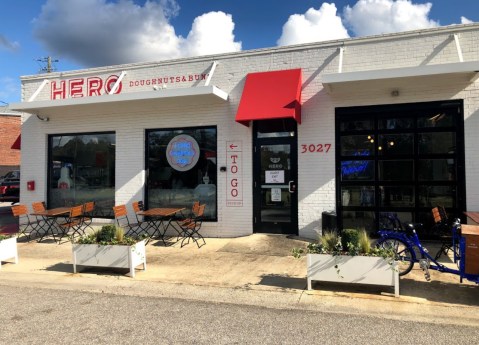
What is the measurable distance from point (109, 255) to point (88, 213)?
15.5 feet

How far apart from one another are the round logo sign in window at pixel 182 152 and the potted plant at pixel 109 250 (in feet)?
11.1

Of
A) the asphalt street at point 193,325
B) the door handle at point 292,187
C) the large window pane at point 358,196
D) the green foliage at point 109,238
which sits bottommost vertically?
the asphalt street at point 193,325

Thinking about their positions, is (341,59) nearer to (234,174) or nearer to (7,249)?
(234,174)

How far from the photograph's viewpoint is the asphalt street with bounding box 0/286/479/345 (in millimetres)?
3828

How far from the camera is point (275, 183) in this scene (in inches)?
350

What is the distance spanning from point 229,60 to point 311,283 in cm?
588

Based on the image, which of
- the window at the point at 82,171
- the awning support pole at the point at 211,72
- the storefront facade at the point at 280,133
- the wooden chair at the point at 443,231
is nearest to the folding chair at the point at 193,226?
the storefront facade at the point at 280,133

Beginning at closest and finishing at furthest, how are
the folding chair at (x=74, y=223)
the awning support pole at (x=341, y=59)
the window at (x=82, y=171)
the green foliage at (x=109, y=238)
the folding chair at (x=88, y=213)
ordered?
the green foliage at (x=109, y=238) → the awning support pole at (x=341, y=59) → the folding chair at (x=74, y=223) → the folding chair at (x=88, y=213) → the window at (x=82, y=171)

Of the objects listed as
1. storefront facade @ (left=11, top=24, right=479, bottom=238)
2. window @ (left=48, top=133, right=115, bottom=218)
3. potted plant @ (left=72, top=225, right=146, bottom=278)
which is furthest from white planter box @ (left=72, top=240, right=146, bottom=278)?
window @ (left=48, top=133, right=115, bottom=218)

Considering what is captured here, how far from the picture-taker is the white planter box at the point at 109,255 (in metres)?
6.18

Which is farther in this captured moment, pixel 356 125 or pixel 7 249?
pixel 356 125

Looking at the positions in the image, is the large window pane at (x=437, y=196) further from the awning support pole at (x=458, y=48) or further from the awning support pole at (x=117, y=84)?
Result: the awning support pole at (x=117, y=84)

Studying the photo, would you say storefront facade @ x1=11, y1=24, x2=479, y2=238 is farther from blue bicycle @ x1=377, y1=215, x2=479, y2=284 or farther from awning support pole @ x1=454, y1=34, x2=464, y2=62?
blue bicycle @ x1=377, y1=215, x2=479, y2=284

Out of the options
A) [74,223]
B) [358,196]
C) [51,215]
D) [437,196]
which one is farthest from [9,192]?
[437,196]
